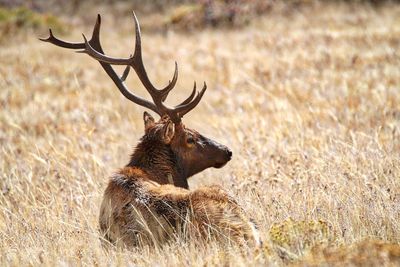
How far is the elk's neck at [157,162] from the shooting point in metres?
5.95

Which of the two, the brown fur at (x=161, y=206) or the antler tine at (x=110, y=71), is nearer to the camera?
the brown fur at (x=161, y=206)

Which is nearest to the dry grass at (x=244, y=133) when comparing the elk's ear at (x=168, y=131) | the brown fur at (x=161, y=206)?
the brown fur at (x=161, y=206)

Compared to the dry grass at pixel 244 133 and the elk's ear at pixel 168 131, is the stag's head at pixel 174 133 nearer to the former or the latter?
the elk's ear at pixel 168 131

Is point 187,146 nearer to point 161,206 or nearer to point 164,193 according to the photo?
point 164,193

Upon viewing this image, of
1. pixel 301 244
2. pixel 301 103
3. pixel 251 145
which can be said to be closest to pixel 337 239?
pixel 301 244

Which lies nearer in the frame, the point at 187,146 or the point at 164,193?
the point at 164,193

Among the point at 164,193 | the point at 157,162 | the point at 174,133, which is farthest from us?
the point at 174,133

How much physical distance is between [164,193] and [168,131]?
0.98m

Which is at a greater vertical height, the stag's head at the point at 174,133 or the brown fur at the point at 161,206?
the stag's head at the point at 174,133

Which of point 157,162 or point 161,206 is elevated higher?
point 157,162

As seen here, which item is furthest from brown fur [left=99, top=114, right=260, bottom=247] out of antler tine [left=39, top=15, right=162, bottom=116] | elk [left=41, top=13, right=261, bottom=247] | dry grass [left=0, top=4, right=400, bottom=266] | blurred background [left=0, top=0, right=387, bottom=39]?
blurred background [left=0, top=0, right=387, bottom=39]

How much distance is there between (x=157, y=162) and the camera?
600 centimetres

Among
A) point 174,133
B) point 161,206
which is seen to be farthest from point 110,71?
point 161,206

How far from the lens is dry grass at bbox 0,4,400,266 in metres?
5.18
